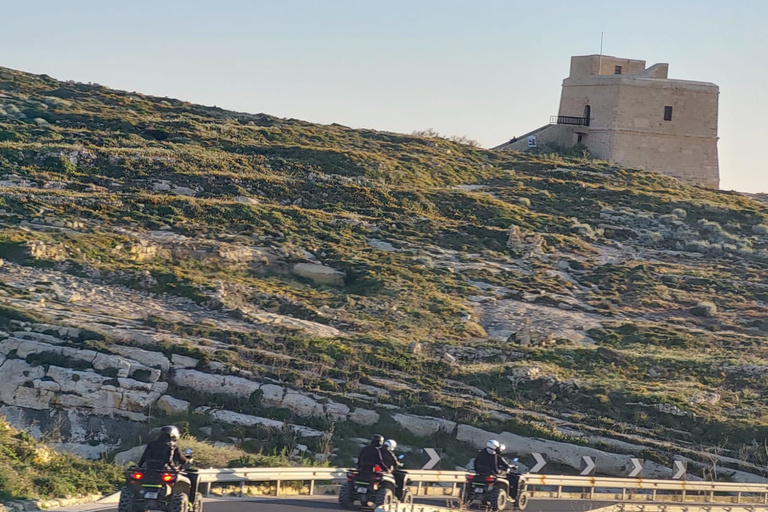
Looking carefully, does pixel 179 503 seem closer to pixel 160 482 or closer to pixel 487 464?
pixel 160 482

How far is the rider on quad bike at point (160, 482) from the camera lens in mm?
12883

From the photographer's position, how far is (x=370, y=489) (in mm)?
15602

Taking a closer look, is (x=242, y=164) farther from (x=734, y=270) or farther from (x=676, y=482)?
(x=676, y=482)

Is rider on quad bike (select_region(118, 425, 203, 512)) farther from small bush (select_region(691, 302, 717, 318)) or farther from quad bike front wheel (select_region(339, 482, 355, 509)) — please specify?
small bush (select_region(691, 302, 717, 318))

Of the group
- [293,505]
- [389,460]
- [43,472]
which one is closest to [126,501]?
[43,472]

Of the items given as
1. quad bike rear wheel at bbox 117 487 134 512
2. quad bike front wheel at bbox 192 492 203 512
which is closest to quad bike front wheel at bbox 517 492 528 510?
quad bike front wheel at bbox 192 492 203 512

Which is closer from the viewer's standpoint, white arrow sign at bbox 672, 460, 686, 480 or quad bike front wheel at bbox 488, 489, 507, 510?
quad bike front wheel at bbox 488, 489, 507, 510

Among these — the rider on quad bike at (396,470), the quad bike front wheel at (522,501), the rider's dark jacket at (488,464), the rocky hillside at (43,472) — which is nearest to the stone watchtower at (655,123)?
the quad bike front wheel at (522,501)

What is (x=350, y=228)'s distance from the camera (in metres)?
46.0

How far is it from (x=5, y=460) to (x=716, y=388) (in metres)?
21.0

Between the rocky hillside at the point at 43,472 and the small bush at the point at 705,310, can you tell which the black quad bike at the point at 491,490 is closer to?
the rocky hillside at the point at 43,472

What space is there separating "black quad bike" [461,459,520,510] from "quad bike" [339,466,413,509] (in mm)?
1595

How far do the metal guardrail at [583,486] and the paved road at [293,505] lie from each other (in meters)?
0.32

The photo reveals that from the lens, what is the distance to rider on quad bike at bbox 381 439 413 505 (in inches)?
623
